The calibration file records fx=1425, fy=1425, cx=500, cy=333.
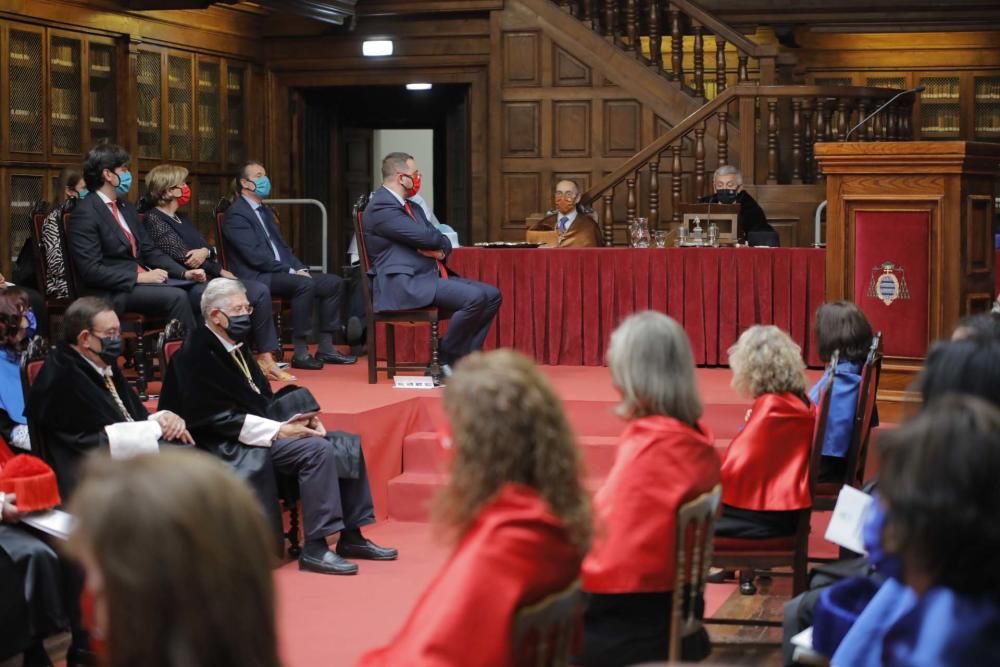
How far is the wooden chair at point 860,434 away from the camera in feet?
15.3

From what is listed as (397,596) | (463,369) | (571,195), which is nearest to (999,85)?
(571,195)

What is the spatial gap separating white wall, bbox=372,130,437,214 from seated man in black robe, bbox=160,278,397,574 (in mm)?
9016

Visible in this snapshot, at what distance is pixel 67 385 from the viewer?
450cm

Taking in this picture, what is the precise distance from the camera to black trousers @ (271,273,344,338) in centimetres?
814

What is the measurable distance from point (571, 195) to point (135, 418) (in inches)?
183

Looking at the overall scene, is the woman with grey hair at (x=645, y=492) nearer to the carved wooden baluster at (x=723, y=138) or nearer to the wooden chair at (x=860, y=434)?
the wooden chair at (x=860, y=434)

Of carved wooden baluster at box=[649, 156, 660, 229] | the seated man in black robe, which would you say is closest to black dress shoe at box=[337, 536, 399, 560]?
the seated man in black robe

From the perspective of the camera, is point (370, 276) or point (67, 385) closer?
point (67, 385)

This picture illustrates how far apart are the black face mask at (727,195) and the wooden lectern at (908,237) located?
2618 millimetres

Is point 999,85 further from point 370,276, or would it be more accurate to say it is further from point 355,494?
point 355,494

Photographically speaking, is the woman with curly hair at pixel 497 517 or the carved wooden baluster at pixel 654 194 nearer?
the woman with curly hair at pixel 497 517

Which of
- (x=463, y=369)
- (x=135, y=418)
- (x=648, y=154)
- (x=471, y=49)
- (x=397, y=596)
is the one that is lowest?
(x=397, y=596)

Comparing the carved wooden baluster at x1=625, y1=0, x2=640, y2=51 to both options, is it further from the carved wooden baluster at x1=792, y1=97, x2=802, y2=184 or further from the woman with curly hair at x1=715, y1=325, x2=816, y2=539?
the woman with curly hair at x1=715, y1=325, x2=816, y2=539

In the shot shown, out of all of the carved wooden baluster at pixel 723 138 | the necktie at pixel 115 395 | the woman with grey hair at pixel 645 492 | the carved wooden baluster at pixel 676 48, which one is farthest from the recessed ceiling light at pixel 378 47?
the woman with grey hair at pixel 645 492
